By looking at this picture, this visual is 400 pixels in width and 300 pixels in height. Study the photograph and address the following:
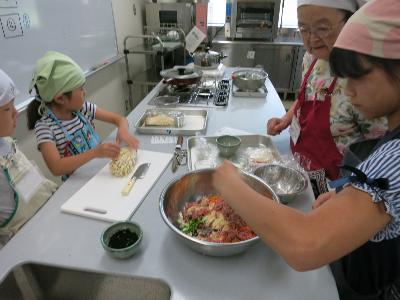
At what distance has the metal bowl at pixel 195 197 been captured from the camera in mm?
667

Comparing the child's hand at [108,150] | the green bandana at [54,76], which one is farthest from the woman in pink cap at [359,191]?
the green bandana at [54,76]

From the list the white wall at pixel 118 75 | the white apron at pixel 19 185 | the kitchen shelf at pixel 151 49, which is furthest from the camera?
the kitchen shelf at pixel 151 49

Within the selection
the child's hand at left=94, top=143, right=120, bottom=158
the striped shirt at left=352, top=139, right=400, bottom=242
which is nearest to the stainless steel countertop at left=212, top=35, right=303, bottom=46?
the child's hand at left=94, top=143, right=120, bottom=158

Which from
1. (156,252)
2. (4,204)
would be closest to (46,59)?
(4,204)

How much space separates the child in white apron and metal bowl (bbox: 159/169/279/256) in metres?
0.55

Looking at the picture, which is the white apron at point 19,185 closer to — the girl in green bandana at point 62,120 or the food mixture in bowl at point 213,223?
the girl in green bandana at point 62,120

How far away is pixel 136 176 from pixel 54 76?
0.56m

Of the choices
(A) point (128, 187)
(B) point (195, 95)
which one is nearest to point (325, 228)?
(A) point (128, 187)

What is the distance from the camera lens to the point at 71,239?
769 millimetres

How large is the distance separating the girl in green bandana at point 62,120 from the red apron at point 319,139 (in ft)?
2.44

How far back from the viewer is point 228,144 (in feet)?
3.86

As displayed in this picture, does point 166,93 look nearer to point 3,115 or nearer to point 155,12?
point 3,115

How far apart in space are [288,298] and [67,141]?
1.13m

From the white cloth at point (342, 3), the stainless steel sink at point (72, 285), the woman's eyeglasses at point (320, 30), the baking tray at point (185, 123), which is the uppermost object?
the white cloth at point (342, 3)
